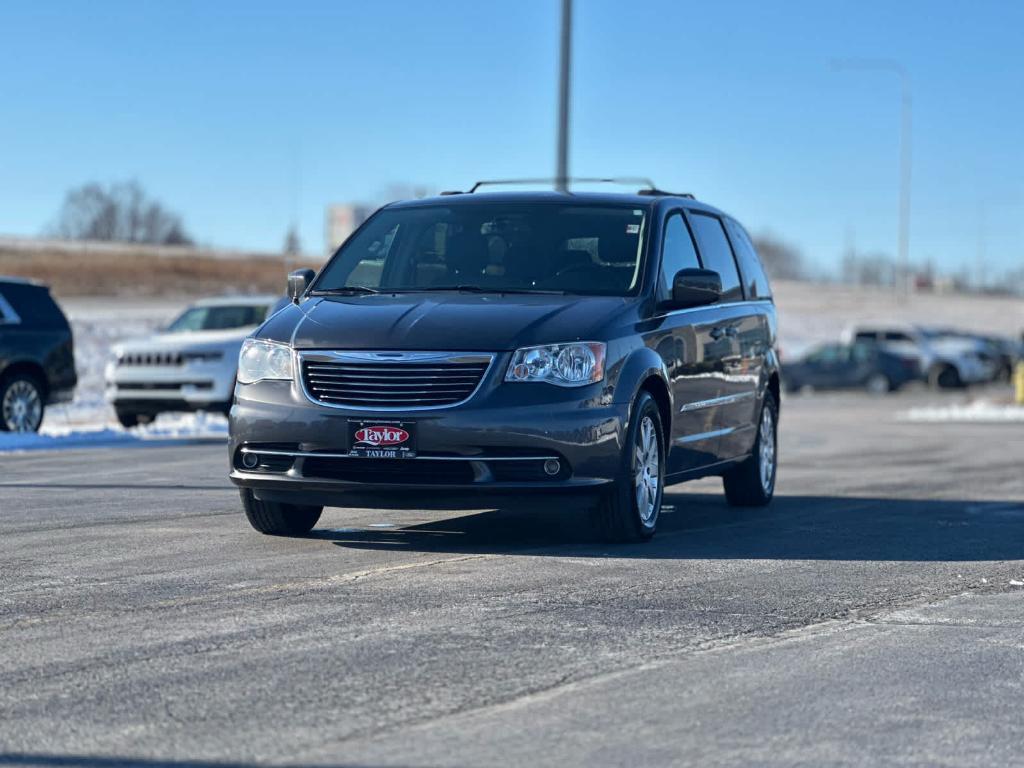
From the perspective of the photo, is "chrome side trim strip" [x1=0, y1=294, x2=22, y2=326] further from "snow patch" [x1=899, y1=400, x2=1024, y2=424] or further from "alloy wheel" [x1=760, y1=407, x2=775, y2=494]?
"snow patch" [x1=899, y1=400, x2=1024, y2=424]

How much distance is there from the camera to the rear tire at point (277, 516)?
9367 mm

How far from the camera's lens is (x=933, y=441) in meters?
21.2

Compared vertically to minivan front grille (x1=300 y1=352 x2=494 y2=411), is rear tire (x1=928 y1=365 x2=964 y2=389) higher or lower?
lower

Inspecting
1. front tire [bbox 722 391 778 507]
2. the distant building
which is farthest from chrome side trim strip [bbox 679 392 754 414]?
the distant building

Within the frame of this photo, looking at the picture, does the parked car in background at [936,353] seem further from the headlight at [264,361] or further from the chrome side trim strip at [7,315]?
the headlight at [264,361]

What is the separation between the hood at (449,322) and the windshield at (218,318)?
13.1 m

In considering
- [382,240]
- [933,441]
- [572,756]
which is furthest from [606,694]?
[933,441]

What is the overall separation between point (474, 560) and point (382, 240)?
2.50 metres

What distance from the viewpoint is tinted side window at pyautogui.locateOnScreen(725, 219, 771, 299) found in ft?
39.6

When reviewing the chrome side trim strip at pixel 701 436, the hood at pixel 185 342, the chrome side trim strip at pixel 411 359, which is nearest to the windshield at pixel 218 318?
the hood at pixel 185 342

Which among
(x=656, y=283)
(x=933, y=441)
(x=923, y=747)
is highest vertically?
(x=656, y=283)

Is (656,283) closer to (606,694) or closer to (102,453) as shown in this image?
(606,694)

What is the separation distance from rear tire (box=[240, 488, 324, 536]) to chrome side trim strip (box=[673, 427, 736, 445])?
2.10 meters

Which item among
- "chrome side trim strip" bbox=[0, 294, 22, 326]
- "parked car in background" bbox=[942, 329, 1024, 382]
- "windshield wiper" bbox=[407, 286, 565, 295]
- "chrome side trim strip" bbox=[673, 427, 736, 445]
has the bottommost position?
"parked car in background" bbox=[942, 329, 1024, 382]
